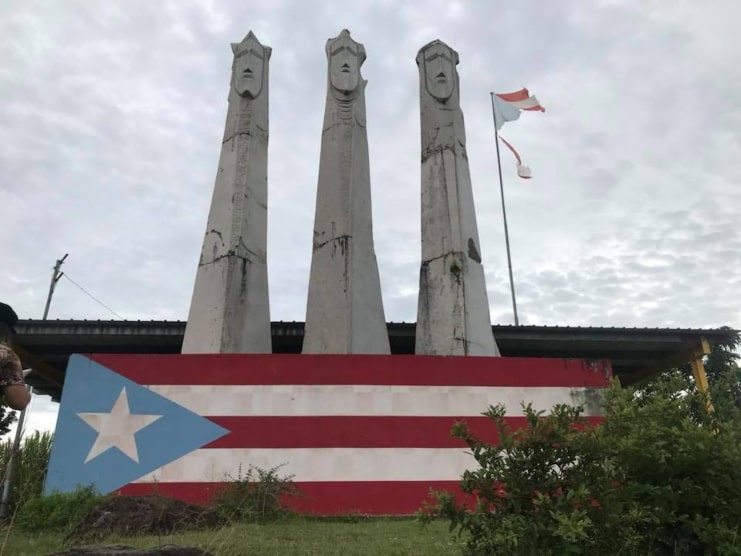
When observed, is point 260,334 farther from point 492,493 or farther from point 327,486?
point 492,493

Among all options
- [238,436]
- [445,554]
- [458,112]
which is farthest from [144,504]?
[458,112]

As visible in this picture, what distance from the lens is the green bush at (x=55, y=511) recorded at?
8000 mm

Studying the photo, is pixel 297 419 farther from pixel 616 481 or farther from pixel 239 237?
pixel 616 481

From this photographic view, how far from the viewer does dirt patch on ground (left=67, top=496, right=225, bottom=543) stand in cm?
699

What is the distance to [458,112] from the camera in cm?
1566

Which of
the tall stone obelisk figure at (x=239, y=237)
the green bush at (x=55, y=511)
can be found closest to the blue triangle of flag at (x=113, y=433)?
the green bush at (x=55, y=511)

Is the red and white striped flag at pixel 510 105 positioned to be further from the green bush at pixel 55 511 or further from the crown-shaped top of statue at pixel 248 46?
the green bush at pixel 55 511

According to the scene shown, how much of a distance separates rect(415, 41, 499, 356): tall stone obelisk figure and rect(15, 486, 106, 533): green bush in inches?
304

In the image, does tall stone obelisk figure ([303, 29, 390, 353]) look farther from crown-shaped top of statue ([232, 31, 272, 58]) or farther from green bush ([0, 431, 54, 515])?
green bush ([0, 431, 54, 515])

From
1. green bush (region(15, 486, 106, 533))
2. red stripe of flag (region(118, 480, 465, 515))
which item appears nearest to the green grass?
green bush (region(15, 486, 106, 533))

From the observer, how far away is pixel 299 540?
6855 mm

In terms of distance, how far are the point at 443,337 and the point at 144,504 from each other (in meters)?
7.58

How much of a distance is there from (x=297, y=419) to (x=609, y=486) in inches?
249

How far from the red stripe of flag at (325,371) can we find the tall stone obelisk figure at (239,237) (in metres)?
2.59
